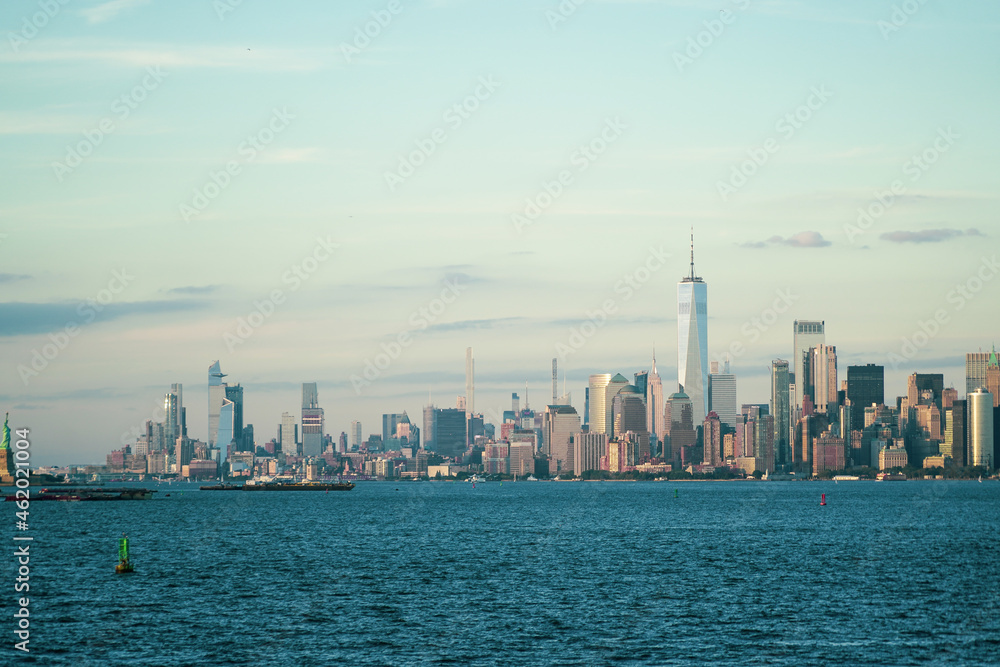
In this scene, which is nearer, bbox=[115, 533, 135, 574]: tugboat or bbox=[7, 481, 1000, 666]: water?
bbox=[7, 481, 1000, 666]: water

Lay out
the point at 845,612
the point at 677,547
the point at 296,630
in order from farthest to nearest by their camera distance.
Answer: the point at 677,547 < the point at 845,612 < the point at 296,630

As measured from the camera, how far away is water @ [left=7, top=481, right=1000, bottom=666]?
2330 inches

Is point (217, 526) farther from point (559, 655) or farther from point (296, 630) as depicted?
point (559, 655)

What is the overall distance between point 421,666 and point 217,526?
114 m

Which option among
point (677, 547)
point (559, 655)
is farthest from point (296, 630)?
point (677, 547)

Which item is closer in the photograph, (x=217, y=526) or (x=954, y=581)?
(x=954, y=581)

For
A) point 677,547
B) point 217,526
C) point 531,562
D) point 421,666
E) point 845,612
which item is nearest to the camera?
point 421,666

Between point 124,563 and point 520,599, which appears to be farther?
point 124,563

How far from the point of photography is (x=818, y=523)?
16512 centimetres

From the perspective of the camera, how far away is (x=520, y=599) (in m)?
77.2

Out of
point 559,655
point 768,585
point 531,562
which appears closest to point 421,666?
point 559,655

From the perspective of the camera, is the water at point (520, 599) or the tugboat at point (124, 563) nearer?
the water at point (520, 599)

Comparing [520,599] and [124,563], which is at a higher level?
[520,599]

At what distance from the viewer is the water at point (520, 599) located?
5919 centimetres
